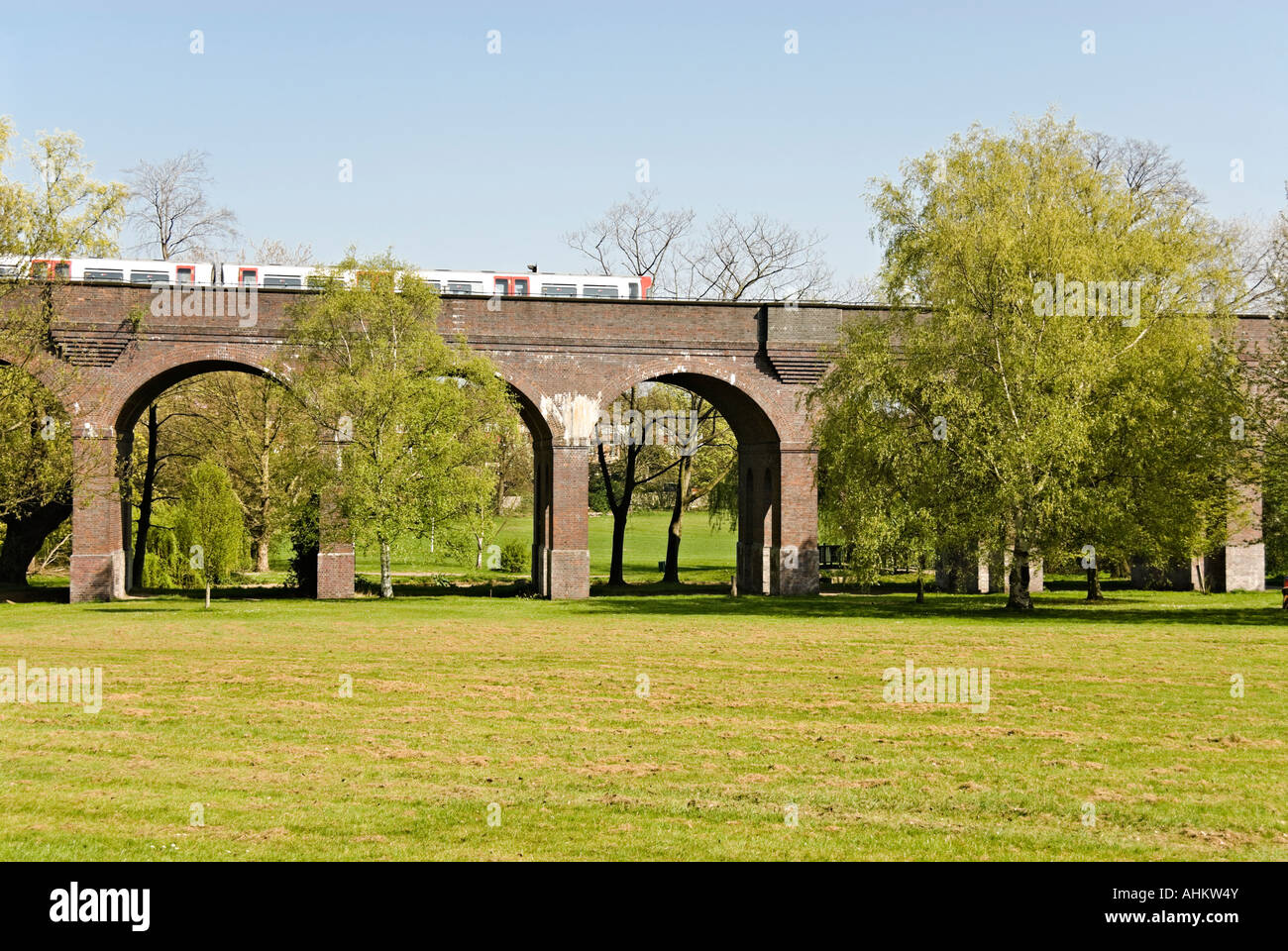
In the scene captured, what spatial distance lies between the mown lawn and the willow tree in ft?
17.9

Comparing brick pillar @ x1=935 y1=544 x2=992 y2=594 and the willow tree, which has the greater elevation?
the willow tree

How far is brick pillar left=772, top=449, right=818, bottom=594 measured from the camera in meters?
35.9

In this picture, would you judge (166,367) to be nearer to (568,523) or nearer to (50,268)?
(50,268)

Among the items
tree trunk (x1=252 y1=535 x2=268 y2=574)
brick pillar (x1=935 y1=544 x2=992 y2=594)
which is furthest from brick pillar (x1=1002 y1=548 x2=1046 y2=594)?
tree trunk (x1=252 y1=535 x2=268 y2=574)

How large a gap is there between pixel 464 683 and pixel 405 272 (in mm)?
17044

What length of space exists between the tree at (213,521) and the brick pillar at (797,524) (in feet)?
52.6

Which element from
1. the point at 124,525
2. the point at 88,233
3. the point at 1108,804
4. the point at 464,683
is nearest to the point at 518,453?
the point at 124,525

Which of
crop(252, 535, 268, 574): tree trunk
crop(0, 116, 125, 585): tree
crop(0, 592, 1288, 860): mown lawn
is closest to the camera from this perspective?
crop(0, 592, 1288, 860): mown lawn

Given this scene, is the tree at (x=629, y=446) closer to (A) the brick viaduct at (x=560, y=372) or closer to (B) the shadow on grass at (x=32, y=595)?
(A) the brick viaduct at (x=560, y=372)

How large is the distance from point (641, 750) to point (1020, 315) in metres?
19.6

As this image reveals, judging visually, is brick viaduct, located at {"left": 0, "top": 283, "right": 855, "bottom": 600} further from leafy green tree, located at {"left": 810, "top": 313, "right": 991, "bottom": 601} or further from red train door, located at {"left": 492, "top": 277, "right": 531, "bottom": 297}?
leafy green tree, located at {"left": 810, "top": 313, "right": 991, "bottom": 601}

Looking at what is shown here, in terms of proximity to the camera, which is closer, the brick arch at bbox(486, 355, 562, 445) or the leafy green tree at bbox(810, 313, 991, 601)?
the leafy green tree at bbox(810, 313, 991, 601)

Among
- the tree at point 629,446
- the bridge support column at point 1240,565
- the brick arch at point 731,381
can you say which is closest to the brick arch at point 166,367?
the brick arch at point 731,381
